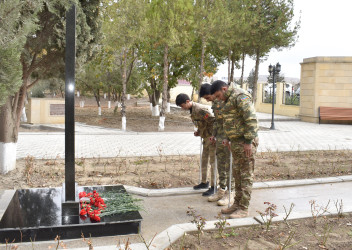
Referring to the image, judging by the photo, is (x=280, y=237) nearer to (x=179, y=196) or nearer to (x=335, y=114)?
(x=179, y=196)

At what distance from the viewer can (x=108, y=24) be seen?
14.7 metres

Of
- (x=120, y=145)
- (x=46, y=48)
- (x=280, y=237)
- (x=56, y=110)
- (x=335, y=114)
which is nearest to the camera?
(x=280, y=237)

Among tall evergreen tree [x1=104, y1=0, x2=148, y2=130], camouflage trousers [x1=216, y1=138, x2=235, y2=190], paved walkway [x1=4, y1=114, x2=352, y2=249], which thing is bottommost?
paved walkway [x1=4, y1=114, x2=352, y2=249]

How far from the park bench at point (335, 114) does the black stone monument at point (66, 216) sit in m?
19.4

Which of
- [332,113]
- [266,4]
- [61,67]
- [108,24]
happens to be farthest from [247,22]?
[61,67]

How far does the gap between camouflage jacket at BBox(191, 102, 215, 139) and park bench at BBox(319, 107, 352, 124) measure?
17507 mm

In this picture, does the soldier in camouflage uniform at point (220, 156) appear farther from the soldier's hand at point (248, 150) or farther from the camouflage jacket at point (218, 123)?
the soldier's hand at point (248, 150)

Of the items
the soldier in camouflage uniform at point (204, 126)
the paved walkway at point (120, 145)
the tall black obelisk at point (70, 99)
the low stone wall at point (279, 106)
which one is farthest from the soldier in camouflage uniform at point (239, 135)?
the low stone wall at point (279, 106)

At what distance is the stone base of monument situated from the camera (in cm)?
384

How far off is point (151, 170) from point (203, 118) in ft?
6.79

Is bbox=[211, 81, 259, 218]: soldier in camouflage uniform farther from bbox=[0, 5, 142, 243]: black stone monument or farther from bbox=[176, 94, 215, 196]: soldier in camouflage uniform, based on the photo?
bbox=[0, 5, 142, 243]: black stone monument

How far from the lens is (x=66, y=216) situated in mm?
4242

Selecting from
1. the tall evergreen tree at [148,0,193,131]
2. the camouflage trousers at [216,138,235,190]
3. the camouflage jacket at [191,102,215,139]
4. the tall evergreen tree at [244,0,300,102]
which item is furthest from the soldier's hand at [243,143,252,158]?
the tall evergreen tree at [244,0,300,102]

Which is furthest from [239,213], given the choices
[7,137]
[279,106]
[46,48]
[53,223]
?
[279,106]
